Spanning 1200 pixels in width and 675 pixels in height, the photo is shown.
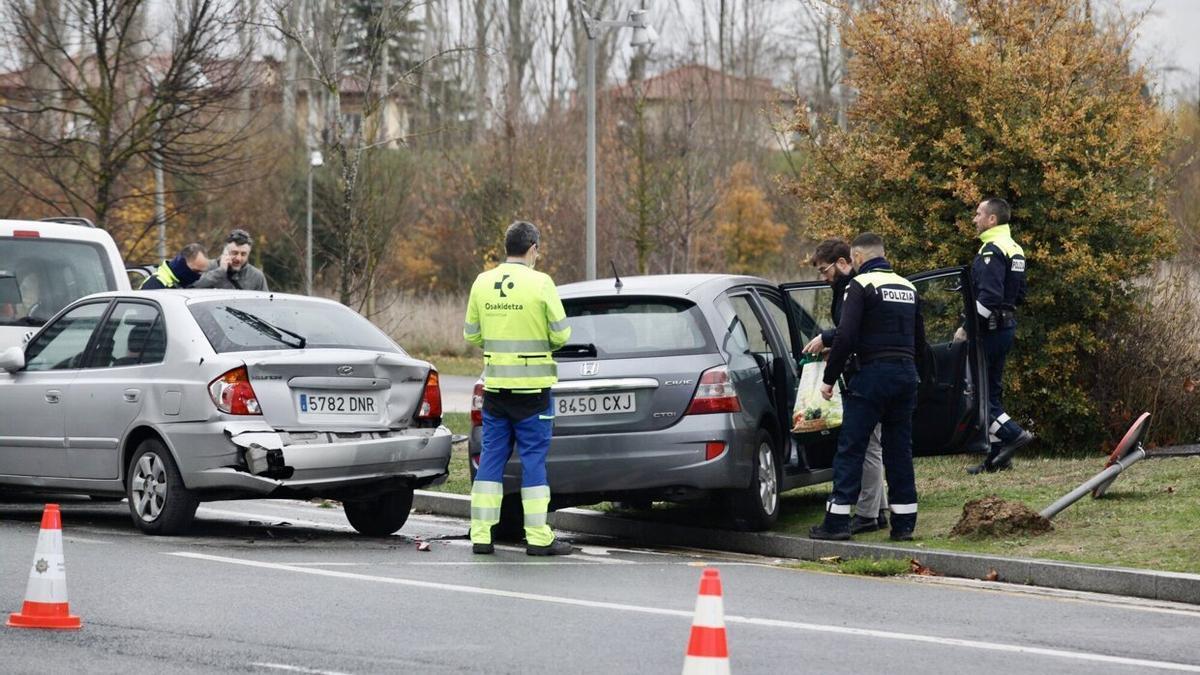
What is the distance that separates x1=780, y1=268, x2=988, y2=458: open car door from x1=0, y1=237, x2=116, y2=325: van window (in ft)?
19.3

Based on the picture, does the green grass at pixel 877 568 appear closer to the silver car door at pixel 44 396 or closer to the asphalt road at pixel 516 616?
the asphalt road at pixel 516 616

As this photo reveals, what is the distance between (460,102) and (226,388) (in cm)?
4946

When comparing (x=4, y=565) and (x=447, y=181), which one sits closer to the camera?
(x=4, y=565)

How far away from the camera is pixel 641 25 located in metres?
22.5

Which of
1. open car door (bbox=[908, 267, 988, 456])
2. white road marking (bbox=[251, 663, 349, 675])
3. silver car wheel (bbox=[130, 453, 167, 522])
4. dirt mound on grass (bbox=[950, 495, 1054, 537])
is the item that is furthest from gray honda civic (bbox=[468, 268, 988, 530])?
white road marking (bbox=[251, 663, 349, 675])

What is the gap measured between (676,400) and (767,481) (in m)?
0.93

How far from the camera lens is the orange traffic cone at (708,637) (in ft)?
17.3

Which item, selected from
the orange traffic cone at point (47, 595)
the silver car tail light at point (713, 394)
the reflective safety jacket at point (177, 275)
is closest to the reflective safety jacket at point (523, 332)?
the silver car tail light at point (713, 394)

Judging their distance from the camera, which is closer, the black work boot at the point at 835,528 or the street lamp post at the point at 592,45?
the black work boot at the point at 835,528

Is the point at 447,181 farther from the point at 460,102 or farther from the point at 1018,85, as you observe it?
the point at 1018,85

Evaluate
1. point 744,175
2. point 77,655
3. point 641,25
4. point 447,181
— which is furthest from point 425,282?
Answer: point 77,655

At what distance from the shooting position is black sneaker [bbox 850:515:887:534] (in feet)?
34.9

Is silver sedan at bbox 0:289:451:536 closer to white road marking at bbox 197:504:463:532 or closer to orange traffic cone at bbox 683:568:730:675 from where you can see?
white road marking at bbox 197:504:463:532

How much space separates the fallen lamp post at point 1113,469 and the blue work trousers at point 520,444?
2.99 metres
